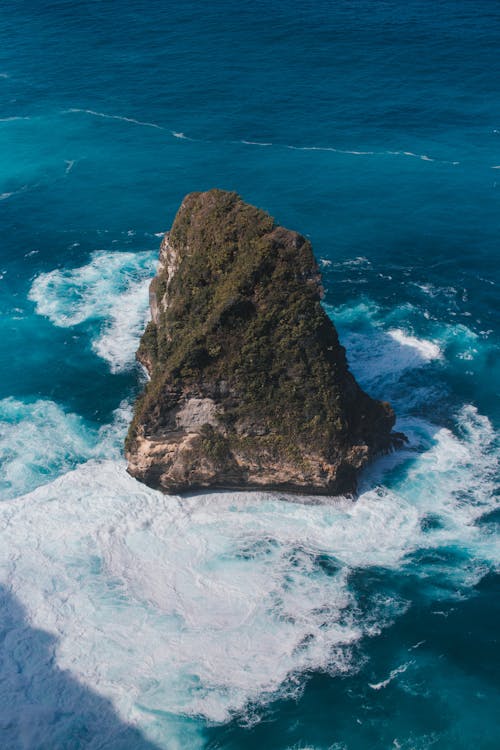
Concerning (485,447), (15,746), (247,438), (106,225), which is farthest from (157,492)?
(106,225)

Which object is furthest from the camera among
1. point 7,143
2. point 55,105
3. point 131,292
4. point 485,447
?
point 55,105

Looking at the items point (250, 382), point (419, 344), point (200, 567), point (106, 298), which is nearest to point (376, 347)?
point (419, 344)

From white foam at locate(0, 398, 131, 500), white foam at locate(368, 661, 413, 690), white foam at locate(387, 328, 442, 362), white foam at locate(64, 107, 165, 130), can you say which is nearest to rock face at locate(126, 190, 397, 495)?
white foam at locate(0, 398, 131, 500)

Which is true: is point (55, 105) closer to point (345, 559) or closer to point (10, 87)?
point (10, 87)

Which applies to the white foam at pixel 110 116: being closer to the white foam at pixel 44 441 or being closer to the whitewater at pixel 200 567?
the white foam at pixel 44 441

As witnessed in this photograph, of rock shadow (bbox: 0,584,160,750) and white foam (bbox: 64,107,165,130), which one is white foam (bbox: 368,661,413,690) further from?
white foam (bbox: 64,107,165,130)

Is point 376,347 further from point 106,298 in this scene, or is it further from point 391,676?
point 391,676

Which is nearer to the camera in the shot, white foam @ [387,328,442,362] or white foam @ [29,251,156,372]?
white foam @ [387,328,442,362]
